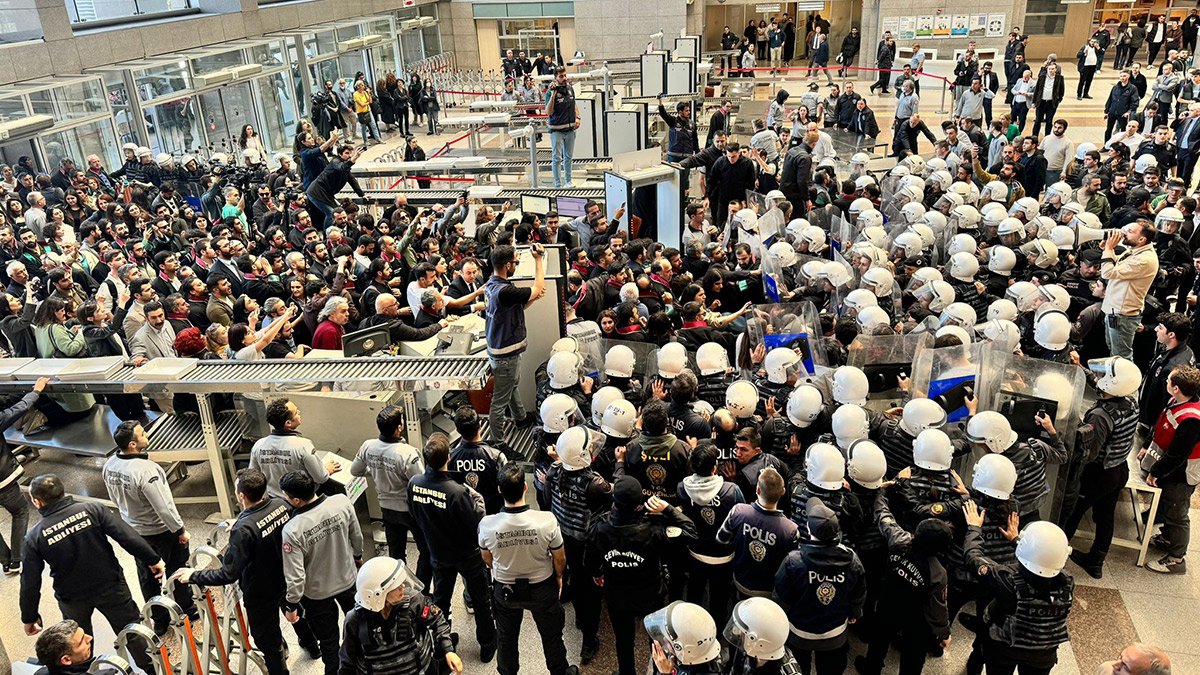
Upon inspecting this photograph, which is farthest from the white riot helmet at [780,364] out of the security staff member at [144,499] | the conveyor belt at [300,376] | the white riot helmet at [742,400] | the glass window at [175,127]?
the glass window at [175,127]

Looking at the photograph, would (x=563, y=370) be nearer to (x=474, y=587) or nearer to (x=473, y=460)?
(x=473, y=460)

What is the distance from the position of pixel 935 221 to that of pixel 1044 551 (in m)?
5.23

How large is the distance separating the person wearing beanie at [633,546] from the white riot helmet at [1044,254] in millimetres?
4780

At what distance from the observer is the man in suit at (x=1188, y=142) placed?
38.0ft

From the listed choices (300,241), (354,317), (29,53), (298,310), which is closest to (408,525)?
(354,317)

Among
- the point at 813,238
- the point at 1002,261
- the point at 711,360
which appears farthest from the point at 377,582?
the point at 1002,261

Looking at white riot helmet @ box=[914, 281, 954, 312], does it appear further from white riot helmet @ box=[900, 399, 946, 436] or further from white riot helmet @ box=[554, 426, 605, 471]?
white riot helmet @ box=[554, 426, 605, 471]

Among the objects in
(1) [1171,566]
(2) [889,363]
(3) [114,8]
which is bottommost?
(1) [1171,566]

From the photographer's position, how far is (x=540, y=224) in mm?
8797

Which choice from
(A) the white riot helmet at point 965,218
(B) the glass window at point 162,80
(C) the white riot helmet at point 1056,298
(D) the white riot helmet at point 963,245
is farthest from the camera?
(B) the glass window at point 162,80

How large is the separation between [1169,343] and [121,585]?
635cm

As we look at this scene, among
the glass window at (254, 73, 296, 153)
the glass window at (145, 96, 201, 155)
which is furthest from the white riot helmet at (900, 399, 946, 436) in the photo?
the glass window at (254, 73, 296, 153)

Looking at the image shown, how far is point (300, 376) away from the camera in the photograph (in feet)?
17.3

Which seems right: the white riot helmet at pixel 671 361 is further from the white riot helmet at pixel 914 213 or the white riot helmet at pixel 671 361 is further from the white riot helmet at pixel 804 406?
the white riot helmet at pixel 914 213
